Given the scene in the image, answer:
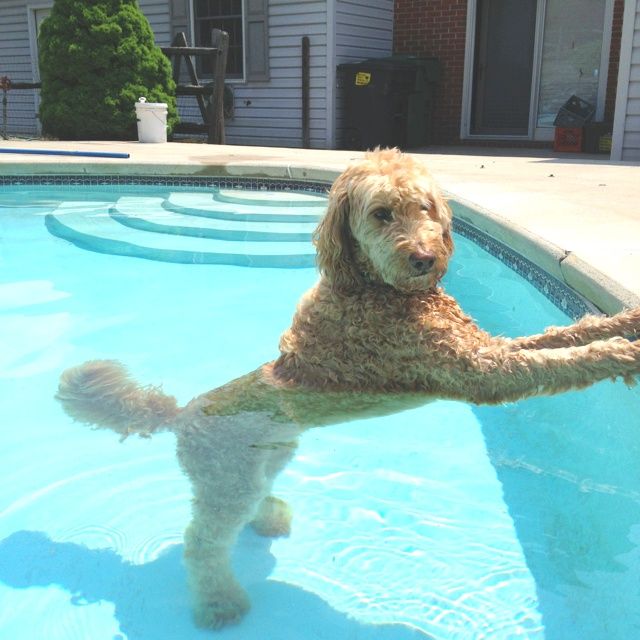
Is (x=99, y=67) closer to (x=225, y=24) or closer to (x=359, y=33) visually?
(x=225, y=24)

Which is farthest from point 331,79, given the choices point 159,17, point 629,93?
point 629,93

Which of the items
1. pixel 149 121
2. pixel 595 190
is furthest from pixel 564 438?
pixel 149 121

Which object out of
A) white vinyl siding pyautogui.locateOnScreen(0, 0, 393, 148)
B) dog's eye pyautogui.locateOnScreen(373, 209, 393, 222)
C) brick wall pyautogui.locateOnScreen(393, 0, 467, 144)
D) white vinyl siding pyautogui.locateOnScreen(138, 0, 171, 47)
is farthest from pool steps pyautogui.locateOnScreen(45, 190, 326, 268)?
white vinyl siding pyautogui.locateOnScreen(138, 0, 171, 47)

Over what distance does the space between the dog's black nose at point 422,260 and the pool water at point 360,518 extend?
1.09 meters

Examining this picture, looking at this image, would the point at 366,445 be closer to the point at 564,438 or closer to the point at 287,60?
the point at 564,438

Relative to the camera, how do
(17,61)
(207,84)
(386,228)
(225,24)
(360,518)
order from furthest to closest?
(17,61) < (225,24) < (207,84) < (360,518) < (386,228)

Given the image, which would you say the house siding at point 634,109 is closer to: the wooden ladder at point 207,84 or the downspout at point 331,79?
the downspout at point 331,79

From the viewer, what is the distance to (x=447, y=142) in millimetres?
14461

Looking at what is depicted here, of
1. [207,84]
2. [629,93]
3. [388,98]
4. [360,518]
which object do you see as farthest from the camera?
[207,84]

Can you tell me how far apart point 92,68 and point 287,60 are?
148 inches

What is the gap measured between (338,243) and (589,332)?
94cm

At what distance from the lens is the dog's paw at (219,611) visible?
2387 millimetres

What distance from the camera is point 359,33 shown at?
14086mm

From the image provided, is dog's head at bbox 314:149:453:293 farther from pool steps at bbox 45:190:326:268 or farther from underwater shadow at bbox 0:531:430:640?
pool steps at bbox 45:190:326:268
